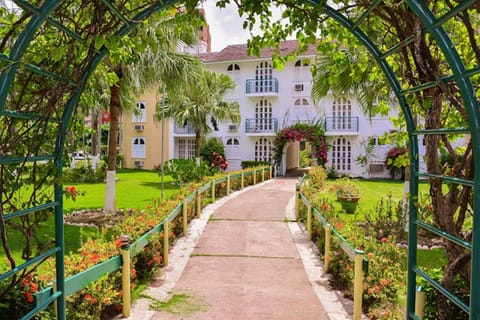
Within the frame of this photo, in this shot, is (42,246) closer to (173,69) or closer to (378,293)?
(378,293)

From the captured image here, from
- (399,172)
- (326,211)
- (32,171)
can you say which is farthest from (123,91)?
(399,172)

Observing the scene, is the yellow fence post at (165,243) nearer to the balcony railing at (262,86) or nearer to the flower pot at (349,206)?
the flower pot at (349,206)

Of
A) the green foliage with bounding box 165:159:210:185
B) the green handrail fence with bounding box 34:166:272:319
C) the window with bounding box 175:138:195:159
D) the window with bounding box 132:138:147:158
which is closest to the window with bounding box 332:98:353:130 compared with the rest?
the window with bounding box 175:138:195:159

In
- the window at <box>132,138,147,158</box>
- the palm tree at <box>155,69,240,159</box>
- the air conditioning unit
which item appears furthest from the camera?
the window at <box>132,138,147,158</box>

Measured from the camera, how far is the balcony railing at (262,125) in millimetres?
27414

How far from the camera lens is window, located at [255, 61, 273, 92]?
90.7ft

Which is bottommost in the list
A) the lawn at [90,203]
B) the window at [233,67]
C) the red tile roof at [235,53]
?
the lawn at [90,203]

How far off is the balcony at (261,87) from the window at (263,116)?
80 cm

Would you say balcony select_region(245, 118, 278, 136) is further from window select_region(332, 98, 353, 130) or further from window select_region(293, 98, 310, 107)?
window select_region(332, 98, 353, 130)

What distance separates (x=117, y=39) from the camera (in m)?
2.49

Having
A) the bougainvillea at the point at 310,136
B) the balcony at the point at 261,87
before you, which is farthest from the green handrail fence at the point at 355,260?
the balcony at the point at 261,87

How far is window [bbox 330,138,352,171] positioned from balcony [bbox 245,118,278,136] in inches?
170

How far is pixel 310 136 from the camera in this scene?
82.8 feet

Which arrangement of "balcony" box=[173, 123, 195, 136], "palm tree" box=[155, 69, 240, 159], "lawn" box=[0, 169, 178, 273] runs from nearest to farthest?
1. "lawn" box=[0, 169, 178, 273]
2. "palm tree" box=[155, 69, 240, 159]
3. "balcony" box=[173, 123, 195, 136]
